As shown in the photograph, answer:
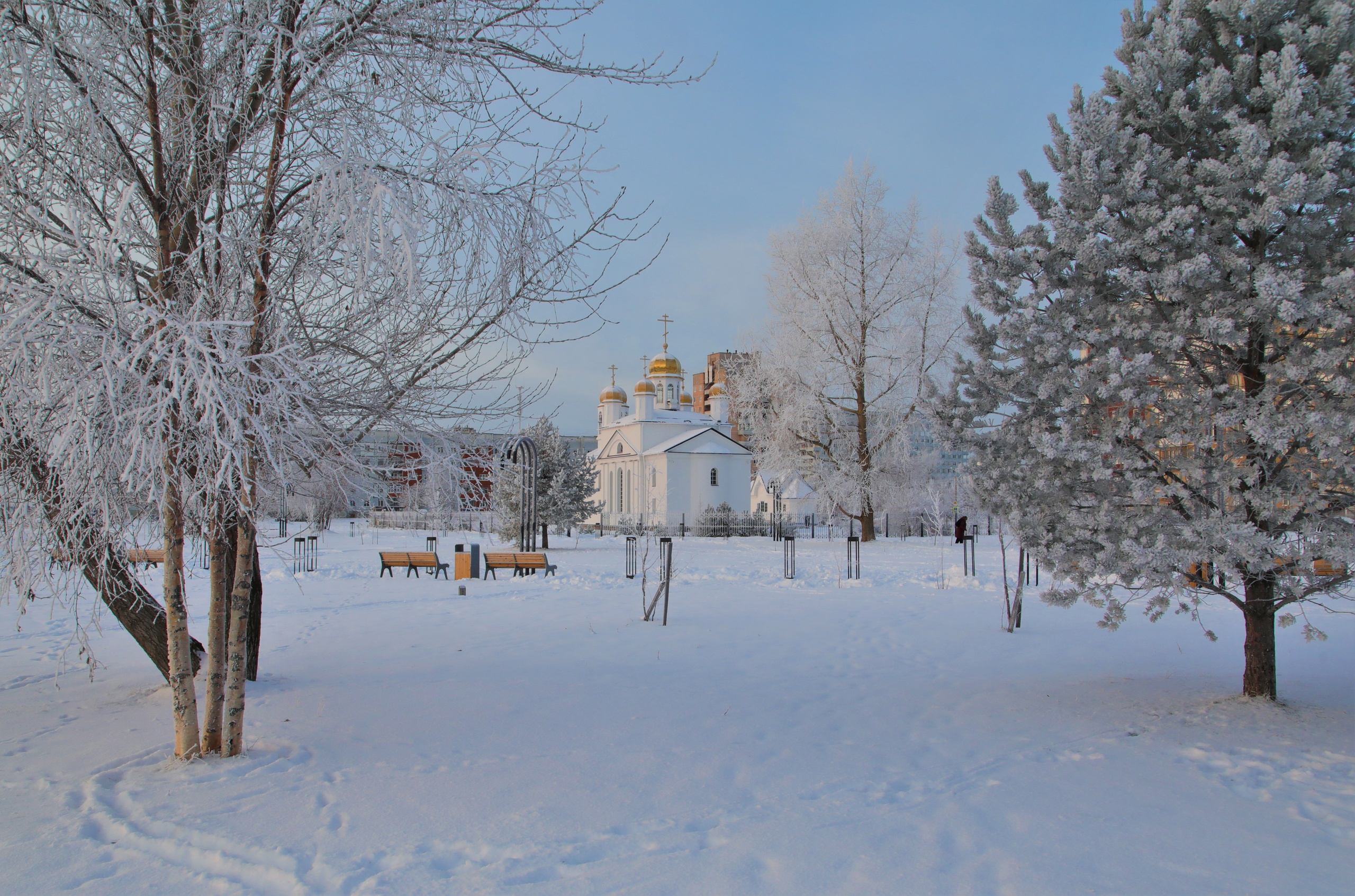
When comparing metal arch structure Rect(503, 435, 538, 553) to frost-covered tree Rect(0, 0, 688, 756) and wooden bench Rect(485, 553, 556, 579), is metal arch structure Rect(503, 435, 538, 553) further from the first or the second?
frost-covered tree Rect(0, 0, 688, 756)

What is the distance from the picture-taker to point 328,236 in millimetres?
4316

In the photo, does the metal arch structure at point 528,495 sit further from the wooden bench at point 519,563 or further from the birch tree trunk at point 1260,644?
the birch tree trunk at point 1260,644

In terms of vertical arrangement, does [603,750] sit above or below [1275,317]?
below

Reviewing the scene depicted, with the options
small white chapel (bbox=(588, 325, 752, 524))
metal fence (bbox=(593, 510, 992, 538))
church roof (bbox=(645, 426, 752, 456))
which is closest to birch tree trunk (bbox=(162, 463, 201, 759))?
metal fence (bbox=(593, 510, 992, 538))

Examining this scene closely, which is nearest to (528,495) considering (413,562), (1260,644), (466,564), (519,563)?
(413,562)

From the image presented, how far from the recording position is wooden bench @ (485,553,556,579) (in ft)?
54.2

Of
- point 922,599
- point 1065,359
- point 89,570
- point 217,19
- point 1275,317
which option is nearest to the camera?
point 217,19

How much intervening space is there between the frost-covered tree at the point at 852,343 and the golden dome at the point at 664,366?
2500 cm

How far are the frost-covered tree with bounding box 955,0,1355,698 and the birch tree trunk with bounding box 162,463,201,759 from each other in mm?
5279

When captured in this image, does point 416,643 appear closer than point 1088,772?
No

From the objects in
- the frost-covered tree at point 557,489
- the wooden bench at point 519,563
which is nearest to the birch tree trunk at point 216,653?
the wooden bench at point 519,563

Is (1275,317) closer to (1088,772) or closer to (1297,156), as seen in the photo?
(1297,156)

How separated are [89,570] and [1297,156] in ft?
26.3

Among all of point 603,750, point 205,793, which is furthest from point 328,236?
point 603,750
